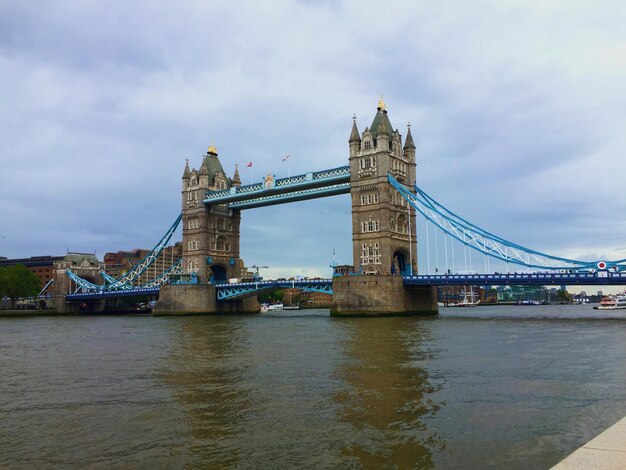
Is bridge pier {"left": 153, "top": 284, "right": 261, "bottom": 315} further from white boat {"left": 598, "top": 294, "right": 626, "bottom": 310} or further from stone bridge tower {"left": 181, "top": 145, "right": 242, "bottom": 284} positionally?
white boat {"left": 598, "top": 294, "right": 626, "bottom": 310}

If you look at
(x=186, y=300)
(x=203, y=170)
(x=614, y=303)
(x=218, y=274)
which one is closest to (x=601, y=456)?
(x=186, y=300)

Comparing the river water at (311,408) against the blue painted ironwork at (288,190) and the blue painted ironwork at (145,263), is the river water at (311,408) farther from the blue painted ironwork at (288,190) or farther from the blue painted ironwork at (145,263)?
the blue painted ironwork at (145,263)

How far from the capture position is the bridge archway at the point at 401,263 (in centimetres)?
7331

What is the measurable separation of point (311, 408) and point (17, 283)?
109 meters

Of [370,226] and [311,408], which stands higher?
[370,226]

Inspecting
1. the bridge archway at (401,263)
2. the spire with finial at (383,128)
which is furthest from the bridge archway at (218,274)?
the spire with finial at (383,128)

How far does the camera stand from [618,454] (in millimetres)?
7047

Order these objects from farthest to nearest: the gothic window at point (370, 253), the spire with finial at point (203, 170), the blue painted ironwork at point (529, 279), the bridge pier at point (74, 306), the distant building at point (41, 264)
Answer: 1. the distant building at point (41, 264)
2. the bridge pier at point (74, 306)
3. the spire with finial at point (203, 170)
4. the gothic window at point (370, 253)
5. the blue painted ironwork at point (529, 279)

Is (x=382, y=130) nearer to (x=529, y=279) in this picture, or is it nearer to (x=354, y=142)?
(x=354, y=142)

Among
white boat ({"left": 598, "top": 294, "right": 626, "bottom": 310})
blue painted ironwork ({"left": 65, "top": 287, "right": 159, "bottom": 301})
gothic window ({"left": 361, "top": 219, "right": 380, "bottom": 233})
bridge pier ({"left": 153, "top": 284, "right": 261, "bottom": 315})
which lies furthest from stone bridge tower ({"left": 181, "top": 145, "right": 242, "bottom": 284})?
white boat ({"left": 598, "top": 294, "right": 626, "bottom": 310})

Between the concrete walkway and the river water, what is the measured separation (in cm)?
246

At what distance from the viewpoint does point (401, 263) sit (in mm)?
75812

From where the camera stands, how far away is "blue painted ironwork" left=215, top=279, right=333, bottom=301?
2958 inches

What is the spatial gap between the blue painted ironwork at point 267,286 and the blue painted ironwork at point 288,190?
12.8 m
